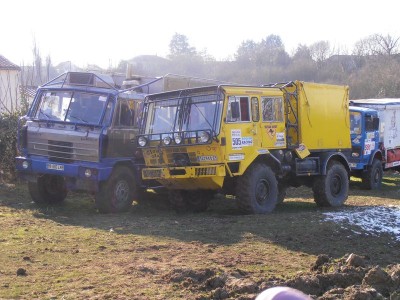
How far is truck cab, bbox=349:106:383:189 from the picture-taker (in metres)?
19.3

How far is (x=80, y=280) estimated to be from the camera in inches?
258

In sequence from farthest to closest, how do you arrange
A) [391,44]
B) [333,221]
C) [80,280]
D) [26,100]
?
[391,44], [26,100], [333,221], [80,280]

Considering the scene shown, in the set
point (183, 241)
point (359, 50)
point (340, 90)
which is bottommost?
point (183, 241)

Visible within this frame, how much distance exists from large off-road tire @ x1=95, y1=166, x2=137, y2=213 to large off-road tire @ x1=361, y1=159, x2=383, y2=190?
9.88 meters

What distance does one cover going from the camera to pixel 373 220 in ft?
36.1

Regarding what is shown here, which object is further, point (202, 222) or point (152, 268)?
point (202, 222)

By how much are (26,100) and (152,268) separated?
1256cm

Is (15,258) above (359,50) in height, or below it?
below

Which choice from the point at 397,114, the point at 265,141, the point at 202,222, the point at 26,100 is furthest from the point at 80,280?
the point at 397,114

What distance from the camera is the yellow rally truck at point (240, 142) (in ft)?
36.8

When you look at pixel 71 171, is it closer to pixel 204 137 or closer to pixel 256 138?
pixel 204 137

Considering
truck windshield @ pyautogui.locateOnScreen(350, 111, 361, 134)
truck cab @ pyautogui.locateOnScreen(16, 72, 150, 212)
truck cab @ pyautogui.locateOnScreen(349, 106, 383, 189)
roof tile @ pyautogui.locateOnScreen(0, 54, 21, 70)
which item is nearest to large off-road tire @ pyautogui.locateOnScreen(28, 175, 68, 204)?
truck cab @ pyautogui.locateOnScreen(16, 72, 150, 212)

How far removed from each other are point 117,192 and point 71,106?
81.3 inches

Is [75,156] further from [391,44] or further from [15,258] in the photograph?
[391,44]
